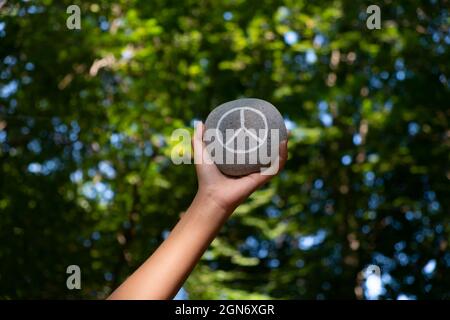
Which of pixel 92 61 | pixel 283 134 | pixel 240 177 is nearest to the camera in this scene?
pixel 240 177

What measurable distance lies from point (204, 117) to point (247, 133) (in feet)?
18.8

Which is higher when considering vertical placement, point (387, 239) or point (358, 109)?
point (358, 109)

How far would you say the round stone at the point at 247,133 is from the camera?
9.53 ft

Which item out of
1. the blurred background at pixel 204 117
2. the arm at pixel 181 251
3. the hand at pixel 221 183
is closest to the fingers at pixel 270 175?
the hand at pixel 221 183

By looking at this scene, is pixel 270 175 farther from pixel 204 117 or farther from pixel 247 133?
pixel 204 117

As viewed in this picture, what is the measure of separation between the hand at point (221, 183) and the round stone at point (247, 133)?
0.11 m

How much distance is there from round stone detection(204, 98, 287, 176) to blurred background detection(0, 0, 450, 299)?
4.25 m

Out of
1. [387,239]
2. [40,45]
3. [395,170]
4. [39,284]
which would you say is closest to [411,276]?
[387,239]

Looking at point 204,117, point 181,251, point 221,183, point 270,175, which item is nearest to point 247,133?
Answer: point 270,175

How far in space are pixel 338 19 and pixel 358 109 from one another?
1691 millimetres

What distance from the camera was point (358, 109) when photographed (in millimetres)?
10047

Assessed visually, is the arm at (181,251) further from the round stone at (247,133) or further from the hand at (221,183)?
the round stone at (247,133)

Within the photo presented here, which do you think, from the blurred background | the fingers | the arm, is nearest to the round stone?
the fingers
